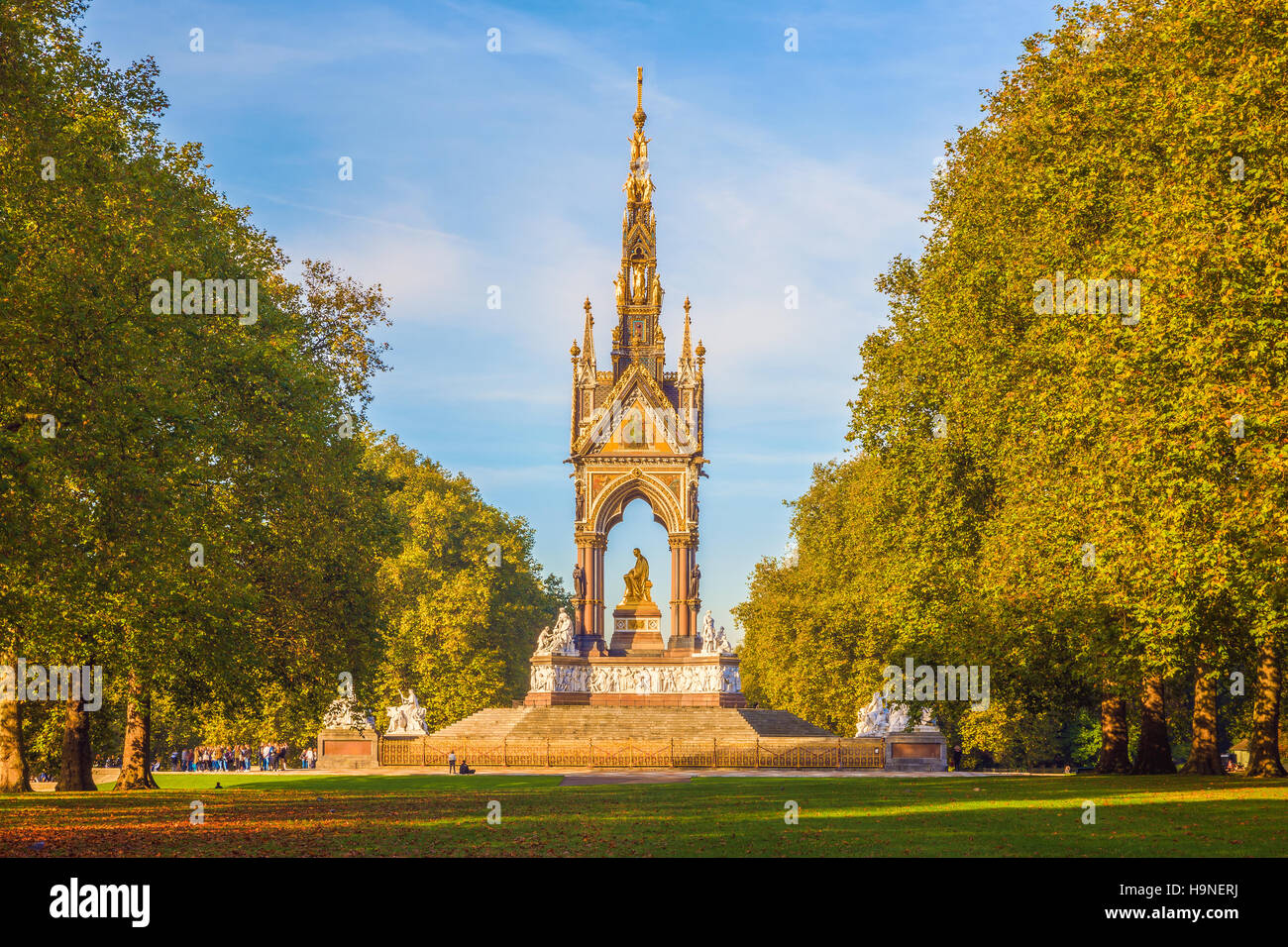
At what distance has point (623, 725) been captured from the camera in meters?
51.6

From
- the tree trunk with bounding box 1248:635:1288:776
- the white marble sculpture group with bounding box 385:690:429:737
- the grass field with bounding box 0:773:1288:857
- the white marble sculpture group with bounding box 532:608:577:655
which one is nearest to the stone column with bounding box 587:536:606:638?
the white marble sculpture group with bounding box 532:608:577:655

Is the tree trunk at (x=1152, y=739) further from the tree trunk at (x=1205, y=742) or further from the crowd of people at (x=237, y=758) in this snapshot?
the crowd of people at (x=237, y=758)

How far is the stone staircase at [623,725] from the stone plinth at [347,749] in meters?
2.42

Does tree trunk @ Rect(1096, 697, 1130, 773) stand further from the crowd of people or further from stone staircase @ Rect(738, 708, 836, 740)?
the crowd of people

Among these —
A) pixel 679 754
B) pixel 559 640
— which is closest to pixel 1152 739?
pixel 679 754

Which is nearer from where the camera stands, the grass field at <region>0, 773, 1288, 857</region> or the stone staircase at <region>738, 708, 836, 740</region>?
the grass field at <region>0, 773, 1288, 857</region>

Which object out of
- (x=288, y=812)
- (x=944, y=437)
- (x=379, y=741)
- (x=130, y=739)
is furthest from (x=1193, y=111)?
(x=379, y=741)

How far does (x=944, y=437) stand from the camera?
35938 mm

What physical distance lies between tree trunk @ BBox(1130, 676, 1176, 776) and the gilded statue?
1031 inches

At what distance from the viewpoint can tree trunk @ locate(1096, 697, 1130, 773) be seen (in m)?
38.0

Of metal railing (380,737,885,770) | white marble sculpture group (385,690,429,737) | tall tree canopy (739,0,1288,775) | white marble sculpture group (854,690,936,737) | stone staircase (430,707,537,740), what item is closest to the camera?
tall tree canopy (739,0,1288,775)

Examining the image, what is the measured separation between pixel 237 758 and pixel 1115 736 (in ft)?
148
